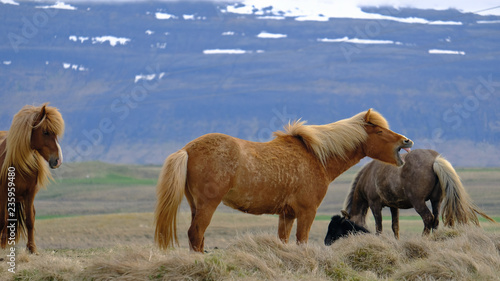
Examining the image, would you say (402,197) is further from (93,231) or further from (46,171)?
(93,231)

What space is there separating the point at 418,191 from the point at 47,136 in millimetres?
5992

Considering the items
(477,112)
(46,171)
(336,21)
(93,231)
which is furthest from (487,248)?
(336,21)

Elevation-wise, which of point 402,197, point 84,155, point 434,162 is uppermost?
point 434,162

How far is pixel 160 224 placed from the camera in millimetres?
7344

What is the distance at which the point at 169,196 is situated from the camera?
727 centimetres

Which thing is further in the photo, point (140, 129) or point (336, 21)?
point (336, 21)

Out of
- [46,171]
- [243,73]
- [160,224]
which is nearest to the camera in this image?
[160,224]

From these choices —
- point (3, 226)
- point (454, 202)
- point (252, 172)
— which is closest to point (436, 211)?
point (454, 202)

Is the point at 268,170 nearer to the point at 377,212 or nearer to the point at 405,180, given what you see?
the point at 405,180

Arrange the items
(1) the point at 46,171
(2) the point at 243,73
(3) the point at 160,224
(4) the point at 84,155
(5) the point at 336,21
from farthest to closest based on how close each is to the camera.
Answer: (5) the point at 336,21 → (2) the point at 243,73 → (4) the point at 84,155 → (1) the point at 46,171 → (3) the point at 160,224

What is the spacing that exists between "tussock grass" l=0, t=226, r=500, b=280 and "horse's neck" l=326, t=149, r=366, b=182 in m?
0.91

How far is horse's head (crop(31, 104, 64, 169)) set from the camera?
8.74 metres

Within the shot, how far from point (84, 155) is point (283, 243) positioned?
117159mm

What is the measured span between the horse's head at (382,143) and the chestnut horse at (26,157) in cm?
411
